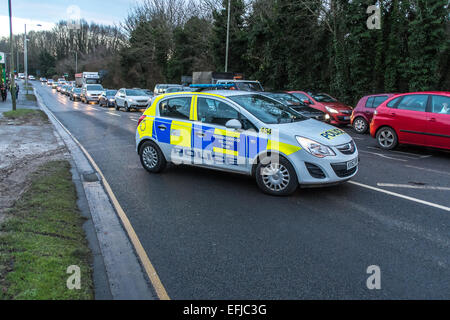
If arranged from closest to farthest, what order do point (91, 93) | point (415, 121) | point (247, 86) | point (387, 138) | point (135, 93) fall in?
point (415, 121), point (387, 138), point (247, 86), point (135, 93), point (91, 93)

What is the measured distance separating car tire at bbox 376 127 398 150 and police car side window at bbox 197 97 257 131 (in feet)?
19.3

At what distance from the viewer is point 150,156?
786cm

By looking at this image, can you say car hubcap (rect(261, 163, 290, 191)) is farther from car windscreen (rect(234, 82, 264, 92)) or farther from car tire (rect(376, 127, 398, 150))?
car windscreen (rect(234, 82, 264, 92))

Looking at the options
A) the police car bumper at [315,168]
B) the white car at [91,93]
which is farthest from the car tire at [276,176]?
the white car at [91,93]

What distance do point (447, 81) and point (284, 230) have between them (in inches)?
707

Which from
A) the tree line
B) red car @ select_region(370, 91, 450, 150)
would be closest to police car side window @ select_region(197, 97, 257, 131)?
red car @ select_region(370, 91, 450, 150)

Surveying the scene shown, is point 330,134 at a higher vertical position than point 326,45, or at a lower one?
lower

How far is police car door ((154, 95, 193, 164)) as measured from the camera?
714cm

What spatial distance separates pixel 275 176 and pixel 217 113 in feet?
5.21

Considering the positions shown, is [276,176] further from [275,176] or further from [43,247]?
[43,247]

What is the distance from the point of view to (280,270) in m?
3.79


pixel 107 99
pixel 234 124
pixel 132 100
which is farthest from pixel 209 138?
pixel 107 99

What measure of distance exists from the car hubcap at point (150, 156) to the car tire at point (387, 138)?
261 inches
